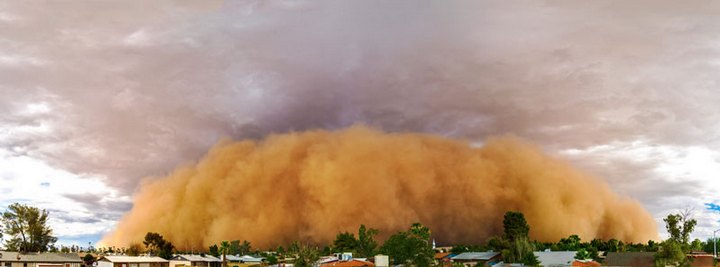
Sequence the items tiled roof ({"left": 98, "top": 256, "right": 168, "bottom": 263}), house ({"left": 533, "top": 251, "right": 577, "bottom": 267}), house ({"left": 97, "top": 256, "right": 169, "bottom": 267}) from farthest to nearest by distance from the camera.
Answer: tiled roof ({"left": 98, "top": 256, "right": 168, "bottom": 263})
house ({"left": 97, "top": 256, "right": 169, "bottom": 267})
house ({"left": 533, "top": 251, "right": 577, "bottom": 267})

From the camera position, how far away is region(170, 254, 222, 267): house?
77.8 metres

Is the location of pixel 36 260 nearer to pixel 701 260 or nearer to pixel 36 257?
pixel 36 257

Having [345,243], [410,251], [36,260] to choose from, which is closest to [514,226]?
Answer: [345,243]

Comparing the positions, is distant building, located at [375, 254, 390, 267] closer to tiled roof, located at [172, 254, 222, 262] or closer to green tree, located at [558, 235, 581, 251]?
tiled roof, located at [172, 254, 222, 262]

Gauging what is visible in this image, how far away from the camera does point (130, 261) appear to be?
227 ft

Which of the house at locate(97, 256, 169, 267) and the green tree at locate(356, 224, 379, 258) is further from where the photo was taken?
the green tree at locate(356, 224, 379, 258)

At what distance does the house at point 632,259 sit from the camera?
211 ft

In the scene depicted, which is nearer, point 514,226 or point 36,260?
point 36,260

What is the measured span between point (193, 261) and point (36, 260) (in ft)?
61.4

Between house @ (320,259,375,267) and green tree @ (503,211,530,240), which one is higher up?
green tree @ (503,211,530,240)

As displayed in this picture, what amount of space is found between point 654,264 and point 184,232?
3095 inches

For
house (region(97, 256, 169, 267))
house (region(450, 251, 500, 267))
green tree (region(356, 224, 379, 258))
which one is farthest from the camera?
green tree (region(356, 224, 379, 258))

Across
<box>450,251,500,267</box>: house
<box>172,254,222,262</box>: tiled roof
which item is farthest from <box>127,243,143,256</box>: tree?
<box>450,251,500,267</box>: house

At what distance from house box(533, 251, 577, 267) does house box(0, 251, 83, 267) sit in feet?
152
